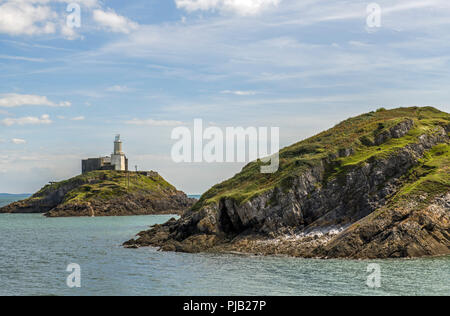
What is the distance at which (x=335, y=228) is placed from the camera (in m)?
60.4

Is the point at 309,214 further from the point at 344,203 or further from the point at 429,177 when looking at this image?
the point at 429,177

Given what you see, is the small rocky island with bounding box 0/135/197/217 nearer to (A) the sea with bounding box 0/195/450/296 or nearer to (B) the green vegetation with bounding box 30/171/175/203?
(B) the green vegetation with bounding box 30/171/175/203

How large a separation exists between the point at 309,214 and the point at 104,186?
12869 centimetres

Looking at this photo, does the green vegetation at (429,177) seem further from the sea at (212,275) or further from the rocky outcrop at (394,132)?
the sea at (212,275)

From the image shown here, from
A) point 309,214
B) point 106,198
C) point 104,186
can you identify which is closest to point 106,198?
point 106,198

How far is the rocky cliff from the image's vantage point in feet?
531

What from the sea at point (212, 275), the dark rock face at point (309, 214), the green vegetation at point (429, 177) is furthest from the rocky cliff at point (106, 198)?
the green vegetation at point (429, 177)

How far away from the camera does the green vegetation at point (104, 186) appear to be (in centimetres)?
17138

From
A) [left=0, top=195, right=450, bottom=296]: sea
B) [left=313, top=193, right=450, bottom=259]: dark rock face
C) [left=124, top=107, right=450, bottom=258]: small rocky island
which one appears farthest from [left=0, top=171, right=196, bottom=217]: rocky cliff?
Answer: [left=313, top=193, right=450, bottom=259]: dark rock face

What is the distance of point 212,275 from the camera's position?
1729 inches

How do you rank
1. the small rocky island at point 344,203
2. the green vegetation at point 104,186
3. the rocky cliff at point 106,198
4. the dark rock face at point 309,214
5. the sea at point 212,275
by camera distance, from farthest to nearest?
1. the green vegetation at point 104,186
2. the rocky cliff at point 106,198
3. the dark rock face at point 309,214
4. the small rocky island at point 344,203
5. the sea at point 212,275

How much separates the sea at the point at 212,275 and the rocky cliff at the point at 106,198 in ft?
332
